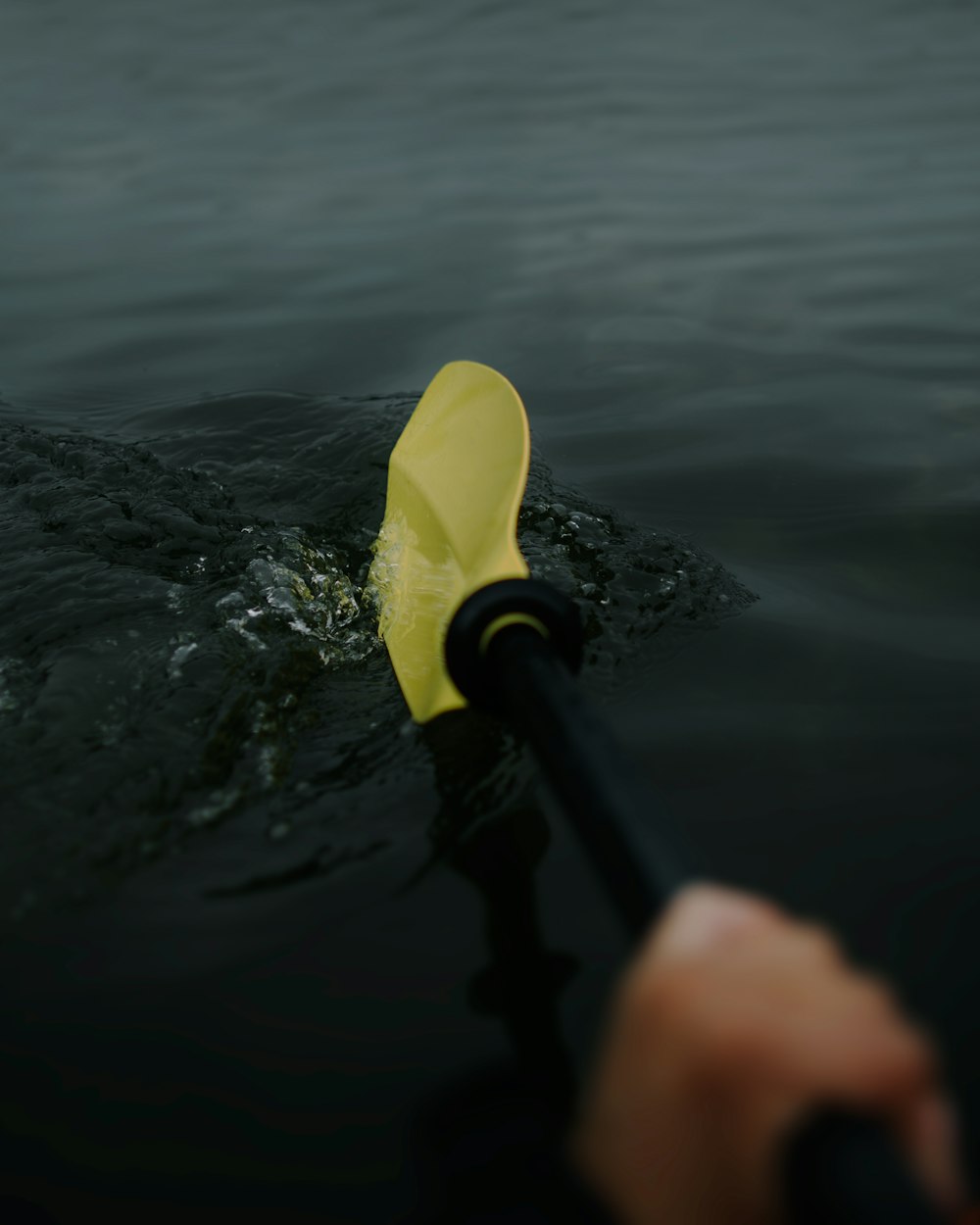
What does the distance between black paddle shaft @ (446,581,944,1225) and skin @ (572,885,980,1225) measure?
0.02 meters

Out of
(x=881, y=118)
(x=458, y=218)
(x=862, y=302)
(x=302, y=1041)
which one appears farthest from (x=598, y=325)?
(x=881, y=118)

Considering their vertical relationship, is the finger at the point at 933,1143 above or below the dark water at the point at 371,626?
above

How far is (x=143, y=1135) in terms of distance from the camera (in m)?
1.11

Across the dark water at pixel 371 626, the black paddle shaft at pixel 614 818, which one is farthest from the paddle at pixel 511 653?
the dark water at pixel 371 626

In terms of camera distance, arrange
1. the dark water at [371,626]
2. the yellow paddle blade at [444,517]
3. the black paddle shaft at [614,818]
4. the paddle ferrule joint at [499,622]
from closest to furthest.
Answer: the black paddle shaft at [614,818]
the dark water at [371,626]
the paddle ferrule joint at [499,622]
the yellow paddle blade at [444,517]

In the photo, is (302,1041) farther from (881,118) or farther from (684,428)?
(881,118)

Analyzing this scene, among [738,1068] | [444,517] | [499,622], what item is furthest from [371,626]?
[738,1068]

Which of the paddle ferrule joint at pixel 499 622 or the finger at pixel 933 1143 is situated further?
the paddle ferrule joint at pixel 499 622

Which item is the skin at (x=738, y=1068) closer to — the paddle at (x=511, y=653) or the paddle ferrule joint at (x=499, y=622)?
the paddle at (x=511, y=653)

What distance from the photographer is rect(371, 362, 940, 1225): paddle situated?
670mm

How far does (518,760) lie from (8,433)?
228 cm

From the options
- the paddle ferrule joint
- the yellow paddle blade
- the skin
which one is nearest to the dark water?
the yellow paddle blade

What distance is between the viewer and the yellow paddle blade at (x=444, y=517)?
1.69m

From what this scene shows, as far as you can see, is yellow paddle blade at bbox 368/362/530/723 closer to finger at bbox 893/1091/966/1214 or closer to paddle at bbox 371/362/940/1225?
paddle at bbox 371/362/940/1225
